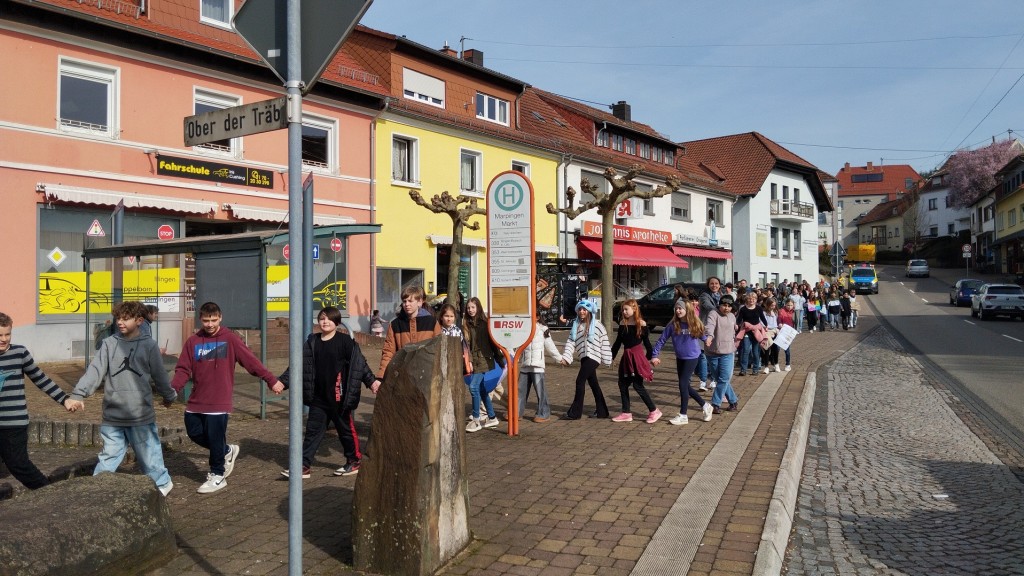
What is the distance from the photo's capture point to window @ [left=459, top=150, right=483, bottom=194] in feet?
83.5

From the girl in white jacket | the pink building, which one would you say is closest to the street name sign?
the girl in white jacket

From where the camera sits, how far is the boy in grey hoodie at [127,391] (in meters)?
5.77

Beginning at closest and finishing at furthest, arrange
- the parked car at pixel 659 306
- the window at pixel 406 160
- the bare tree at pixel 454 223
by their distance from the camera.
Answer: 1. the bare tree at pixel 454 223
2. the window at pixel 406 160
3. the parked car at pixel 659 306

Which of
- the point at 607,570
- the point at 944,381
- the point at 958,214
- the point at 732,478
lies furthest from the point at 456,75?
the point at 958,214

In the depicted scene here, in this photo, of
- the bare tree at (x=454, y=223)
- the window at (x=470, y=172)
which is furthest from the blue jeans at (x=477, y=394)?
the window at (x=470, y=172)

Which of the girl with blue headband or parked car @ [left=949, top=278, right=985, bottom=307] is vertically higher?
parked car @ [left=949, top=278, right=985, bottom=307]

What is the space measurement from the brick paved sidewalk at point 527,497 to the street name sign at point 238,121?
2.43 metres

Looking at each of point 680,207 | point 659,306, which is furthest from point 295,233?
point 680,207

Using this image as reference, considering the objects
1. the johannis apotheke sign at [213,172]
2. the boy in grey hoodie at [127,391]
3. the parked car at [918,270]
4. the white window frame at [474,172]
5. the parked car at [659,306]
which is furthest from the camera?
the parked car at [918,270]

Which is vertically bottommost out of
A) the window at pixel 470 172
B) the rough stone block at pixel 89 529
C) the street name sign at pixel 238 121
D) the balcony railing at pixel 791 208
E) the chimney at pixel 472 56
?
the rough stone block at pixel 89 529

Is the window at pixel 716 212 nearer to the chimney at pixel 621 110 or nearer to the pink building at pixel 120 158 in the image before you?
the chimney at pixel 621 110

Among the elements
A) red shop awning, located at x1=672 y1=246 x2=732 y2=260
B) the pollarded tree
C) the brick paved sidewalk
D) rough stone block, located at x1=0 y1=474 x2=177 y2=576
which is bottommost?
the brick paved sidewalk

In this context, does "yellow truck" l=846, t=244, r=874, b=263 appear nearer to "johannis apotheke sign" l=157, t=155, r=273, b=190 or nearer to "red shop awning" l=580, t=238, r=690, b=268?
"red shop awning" l=580, t=238, r=690, b=268

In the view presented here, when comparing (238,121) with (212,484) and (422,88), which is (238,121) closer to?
(212,484)
